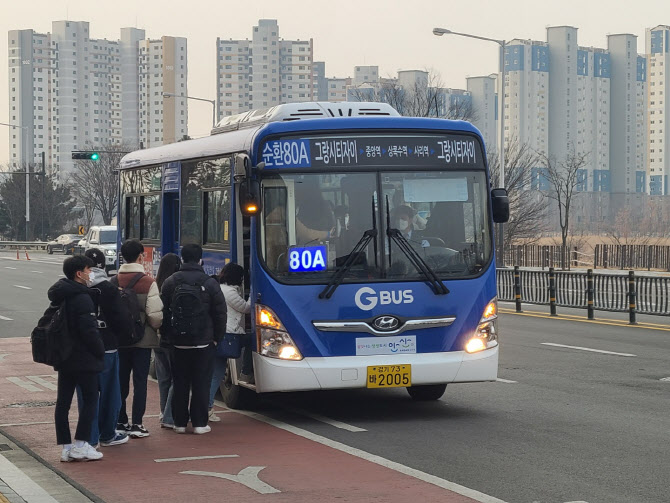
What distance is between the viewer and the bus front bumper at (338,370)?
11.1m

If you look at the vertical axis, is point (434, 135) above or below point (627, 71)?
below

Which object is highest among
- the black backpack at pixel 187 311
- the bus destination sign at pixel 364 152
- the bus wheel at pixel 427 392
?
the bus destination sign at pixel 364 152

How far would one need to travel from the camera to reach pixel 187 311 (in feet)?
34.3

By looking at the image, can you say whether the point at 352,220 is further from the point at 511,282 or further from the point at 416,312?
the point at 511,282

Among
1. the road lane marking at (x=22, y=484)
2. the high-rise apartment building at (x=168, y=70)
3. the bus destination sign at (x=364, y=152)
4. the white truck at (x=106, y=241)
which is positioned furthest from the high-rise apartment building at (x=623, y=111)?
the road lane marking at (x=22, y=484)

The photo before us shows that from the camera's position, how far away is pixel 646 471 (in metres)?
8.77

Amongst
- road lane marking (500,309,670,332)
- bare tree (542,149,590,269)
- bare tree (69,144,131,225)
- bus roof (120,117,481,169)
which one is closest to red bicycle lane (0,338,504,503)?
bus roof (120,117,481,169)

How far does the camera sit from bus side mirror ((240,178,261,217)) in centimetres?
1133

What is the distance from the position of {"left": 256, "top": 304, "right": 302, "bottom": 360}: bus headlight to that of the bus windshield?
376 mm

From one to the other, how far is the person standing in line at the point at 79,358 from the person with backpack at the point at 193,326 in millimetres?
1216

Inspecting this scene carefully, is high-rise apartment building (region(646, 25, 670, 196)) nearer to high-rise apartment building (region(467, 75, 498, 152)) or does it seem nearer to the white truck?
high-rise apartment building (region(467, 75, 498, 152))

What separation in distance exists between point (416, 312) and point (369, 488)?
11.1 ft

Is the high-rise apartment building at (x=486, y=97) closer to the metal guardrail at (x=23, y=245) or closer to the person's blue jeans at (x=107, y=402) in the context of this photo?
the metal guardrail at (x=23, y=245)

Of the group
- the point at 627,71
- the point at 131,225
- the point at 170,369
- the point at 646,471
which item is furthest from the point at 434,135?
the point at 627,71
